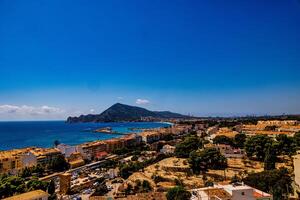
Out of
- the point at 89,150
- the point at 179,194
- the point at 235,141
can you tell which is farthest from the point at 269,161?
the point at 89,150

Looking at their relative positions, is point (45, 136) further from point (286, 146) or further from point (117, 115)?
point (117, 115)

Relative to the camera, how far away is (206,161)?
1499 cm

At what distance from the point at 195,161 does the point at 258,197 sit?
6.77 metres

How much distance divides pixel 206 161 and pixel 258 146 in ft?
12.8

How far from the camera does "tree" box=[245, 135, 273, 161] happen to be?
16309 mm

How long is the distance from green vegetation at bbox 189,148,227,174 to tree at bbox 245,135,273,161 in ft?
8.27

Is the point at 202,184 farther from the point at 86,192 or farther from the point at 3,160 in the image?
the point at 3,160

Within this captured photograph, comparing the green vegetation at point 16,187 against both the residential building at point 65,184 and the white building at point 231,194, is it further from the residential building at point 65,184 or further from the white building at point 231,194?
the white building at point 231,194

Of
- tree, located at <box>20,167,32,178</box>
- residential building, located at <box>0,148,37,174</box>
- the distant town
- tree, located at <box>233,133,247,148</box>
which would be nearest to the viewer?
the distant town

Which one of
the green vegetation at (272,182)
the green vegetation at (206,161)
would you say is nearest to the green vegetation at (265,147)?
the green vegetation at (206,161)

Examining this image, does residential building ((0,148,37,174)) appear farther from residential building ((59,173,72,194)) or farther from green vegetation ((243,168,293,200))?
green vegetation ((243,168,293,200))

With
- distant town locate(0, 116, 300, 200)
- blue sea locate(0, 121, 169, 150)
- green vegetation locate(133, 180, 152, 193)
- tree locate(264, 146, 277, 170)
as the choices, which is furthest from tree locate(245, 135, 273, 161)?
blue sea locate(0, 121, 169, 150)

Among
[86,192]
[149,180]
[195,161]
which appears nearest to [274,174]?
[195,161]

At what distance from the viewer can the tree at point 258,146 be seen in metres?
16.3
